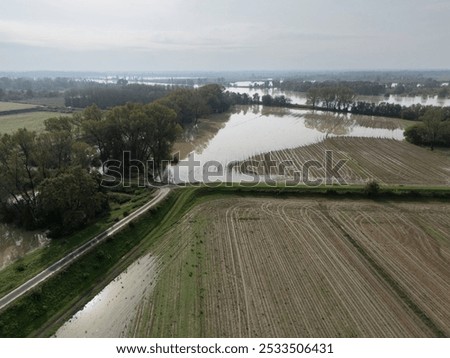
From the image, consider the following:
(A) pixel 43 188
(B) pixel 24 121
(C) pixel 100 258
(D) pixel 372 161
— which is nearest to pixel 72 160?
(A) pixel 43 188

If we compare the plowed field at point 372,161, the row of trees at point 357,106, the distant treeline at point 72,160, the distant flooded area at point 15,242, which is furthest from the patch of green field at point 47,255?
the row of trees at point 357,106

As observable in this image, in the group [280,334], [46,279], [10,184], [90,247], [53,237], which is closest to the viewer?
[280,334]

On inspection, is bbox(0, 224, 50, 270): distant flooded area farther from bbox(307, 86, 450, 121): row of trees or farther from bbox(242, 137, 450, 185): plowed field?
bbox(307, 86, 450, 121): row of trees

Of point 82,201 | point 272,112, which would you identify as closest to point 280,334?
point 82,201

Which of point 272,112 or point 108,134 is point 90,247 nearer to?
point 108,134

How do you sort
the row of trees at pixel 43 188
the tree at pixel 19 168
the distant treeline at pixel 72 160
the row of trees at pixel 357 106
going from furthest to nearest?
the row of trees at pixel 357 106, the tree at pixel 19 168, the distant treeline at pixel 72 160, the row of trees at pixel 43 188

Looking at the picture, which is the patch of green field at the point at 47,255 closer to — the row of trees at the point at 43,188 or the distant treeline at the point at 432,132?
the row of trees at the point at 43,188
